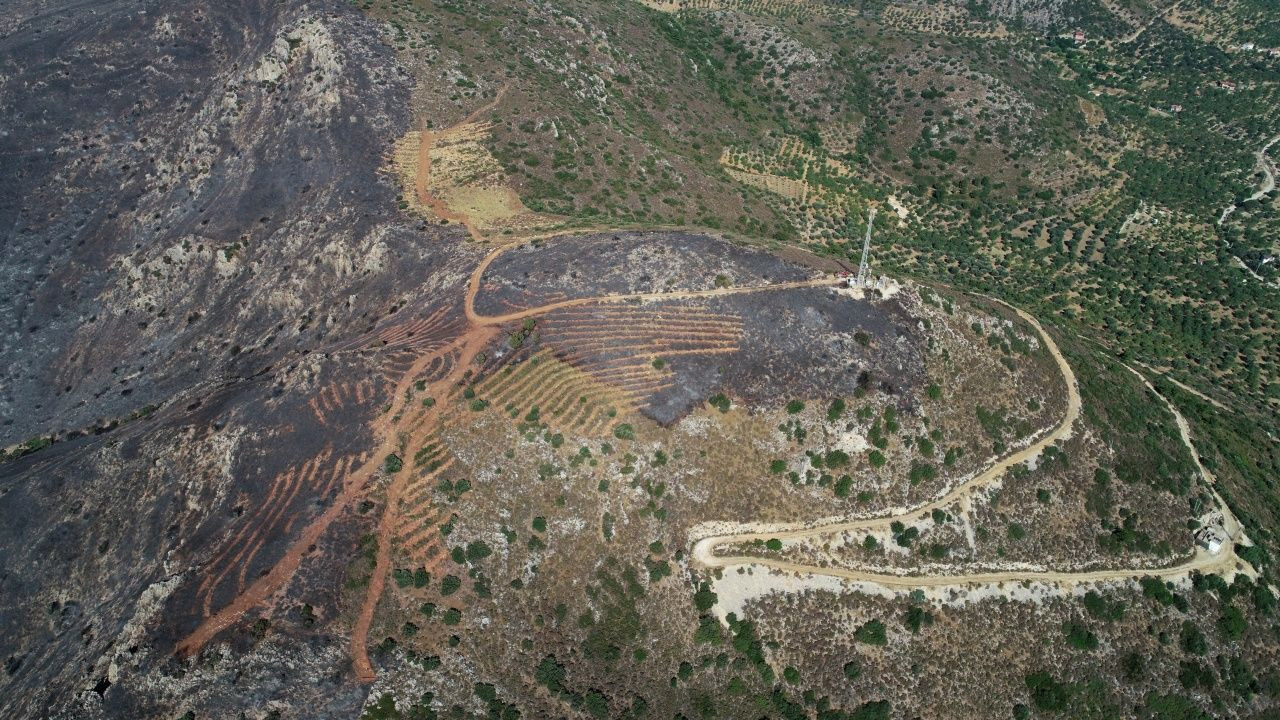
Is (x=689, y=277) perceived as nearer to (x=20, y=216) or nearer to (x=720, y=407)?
(x=720, y=407)

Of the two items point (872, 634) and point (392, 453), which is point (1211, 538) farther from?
point (392, 453)

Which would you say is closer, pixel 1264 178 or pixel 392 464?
pixel 392 464

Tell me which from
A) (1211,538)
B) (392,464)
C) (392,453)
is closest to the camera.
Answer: (392,464)

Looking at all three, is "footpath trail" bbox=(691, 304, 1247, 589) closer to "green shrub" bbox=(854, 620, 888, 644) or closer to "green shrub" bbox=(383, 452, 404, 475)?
"green shrub" bbox=(854, 620, 888, 644)

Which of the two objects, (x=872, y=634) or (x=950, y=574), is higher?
(x=950, y=574)

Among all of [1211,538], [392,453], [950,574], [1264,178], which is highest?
[1264,178]

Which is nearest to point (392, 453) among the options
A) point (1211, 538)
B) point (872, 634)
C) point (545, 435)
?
point (545, 435)
